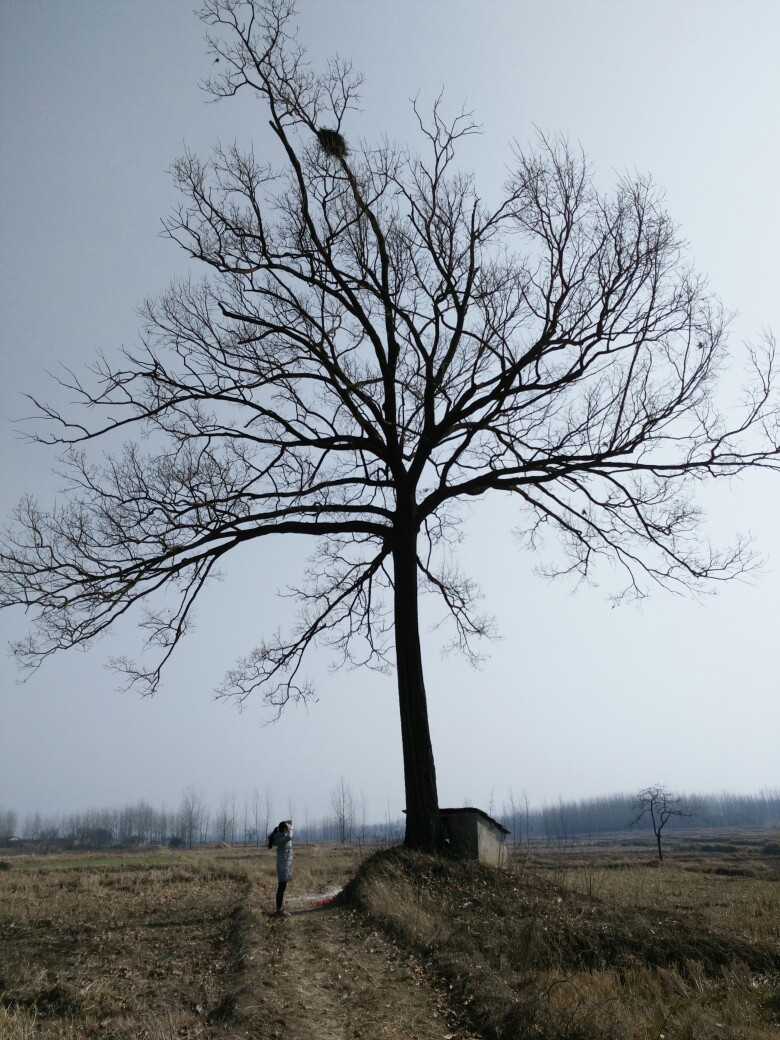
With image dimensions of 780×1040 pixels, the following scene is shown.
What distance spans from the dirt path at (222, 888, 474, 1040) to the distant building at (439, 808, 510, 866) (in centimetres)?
280

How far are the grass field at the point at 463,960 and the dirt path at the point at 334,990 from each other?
6 cm

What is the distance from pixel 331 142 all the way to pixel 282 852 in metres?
11.6

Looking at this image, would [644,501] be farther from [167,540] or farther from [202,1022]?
[202,1022]

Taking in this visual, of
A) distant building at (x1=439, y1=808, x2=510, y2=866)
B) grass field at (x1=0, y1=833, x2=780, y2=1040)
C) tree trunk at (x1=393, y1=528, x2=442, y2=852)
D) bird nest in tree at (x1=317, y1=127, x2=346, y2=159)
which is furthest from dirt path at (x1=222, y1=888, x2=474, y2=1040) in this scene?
bird nest in tree at (x1=317, y1=127, x2=346, y2=159)

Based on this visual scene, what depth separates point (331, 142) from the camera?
13.0 metres

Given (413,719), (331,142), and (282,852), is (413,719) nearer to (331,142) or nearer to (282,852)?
(282,852)

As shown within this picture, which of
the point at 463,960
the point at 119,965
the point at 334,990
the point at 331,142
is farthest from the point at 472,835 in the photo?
the point at 331,142

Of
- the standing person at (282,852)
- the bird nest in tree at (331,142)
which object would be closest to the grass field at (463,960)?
the standing person at (282,852)

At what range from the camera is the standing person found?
11.3 m

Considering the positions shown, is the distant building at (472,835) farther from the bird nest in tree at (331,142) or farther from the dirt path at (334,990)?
the bird nest in tree at (331,142)

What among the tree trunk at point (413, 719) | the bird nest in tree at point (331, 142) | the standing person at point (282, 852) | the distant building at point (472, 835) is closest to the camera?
the standing person at point (282, 852)

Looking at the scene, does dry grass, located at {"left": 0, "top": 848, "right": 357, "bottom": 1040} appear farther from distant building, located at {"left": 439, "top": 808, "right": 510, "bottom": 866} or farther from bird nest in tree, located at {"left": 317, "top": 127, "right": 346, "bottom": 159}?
bird nest in tree, located at {"left": 317, "top": 127, "right": 346, "bottom": 159}

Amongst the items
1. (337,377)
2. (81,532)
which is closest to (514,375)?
(337,377)

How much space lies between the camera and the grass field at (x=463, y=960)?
19.2 ft
